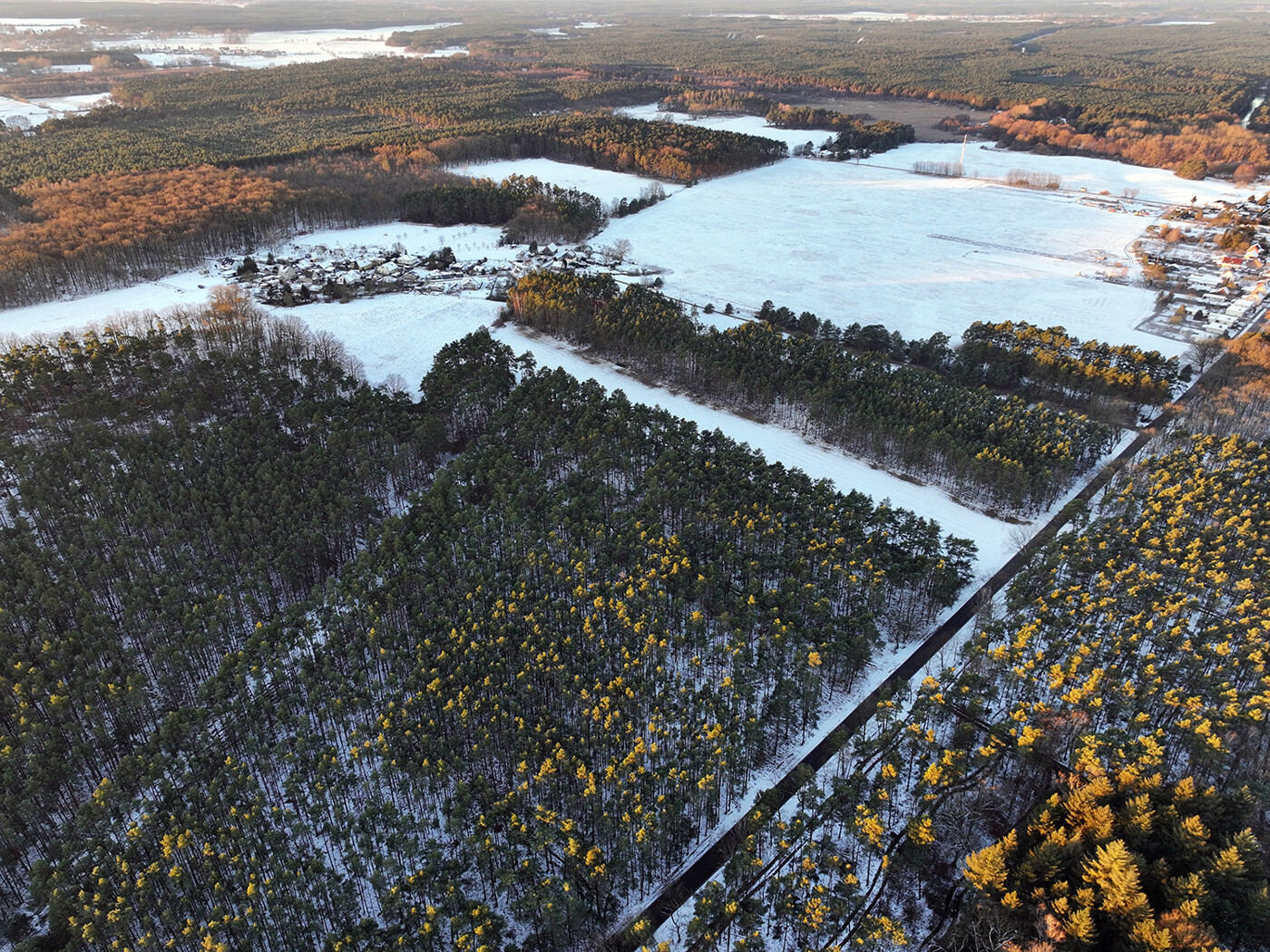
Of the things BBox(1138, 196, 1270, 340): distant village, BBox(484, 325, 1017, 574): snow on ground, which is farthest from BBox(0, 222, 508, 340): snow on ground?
BBox(1138, 196, 1270, 340): distant village

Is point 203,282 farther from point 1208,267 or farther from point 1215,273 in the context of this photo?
point 1208,267

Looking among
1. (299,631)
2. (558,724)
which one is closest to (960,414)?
(558,724)

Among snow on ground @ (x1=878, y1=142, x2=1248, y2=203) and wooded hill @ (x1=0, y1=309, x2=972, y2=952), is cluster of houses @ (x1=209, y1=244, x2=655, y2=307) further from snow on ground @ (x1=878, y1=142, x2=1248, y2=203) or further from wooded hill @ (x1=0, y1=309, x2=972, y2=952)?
snow on ground @ (x1=878, y1=142, x2=1248, y2=203)

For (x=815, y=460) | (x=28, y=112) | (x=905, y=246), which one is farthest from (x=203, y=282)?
(x=28, y=112)

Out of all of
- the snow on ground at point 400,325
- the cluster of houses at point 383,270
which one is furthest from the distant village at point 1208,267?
the snow on ground at point 400,325

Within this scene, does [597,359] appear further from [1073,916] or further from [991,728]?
[1073,916]

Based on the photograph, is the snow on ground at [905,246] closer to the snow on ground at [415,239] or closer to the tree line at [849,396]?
the snow on ground at [415,239]
